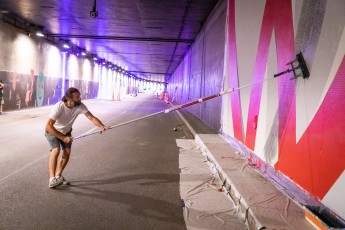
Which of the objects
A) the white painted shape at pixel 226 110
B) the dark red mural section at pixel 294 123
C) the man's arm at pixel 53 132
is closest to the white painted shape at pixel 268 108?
the dark red mural section at pixel 294 123

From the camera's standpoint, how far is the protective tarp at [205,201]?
13.5ft

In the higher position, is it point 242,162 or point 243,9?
point 243,9

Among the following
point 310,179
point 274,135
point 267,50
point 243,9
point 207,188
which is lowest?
point 207,188

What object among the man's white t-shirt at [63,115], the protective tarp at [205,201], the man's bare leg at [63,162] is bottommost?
the protective tarp at [205,201]

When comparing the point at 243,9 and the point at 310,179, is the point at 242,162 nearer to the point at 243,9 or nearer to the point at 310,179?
the point at 310,179

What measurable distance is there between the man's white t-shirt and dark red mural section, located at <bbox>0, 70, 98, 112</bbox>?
13076 millimetres

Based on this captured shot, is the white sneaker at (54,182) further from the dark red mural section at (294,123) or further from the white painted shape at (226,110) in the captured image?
the white painted shape at (226,110)

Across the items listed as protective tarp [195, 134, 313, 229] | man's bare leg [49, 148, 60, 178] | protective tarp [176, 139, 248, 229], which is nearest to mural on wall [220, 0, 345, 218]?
protective tarp [195, 134, 313, 229]

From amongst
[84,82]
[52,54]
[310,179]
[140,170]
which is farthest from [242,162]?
[84,82]

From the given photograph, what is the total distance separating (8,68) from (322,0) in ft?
55.7

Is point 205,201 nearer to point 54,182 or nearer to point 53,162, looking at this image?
point 54,182

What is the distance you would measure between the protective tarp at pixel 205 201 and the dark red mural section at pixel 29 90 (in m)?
13.7

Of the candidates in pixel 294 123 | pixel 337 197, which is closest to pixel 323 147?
pixel 337 197

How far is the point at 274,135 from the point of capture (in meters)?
5.41
